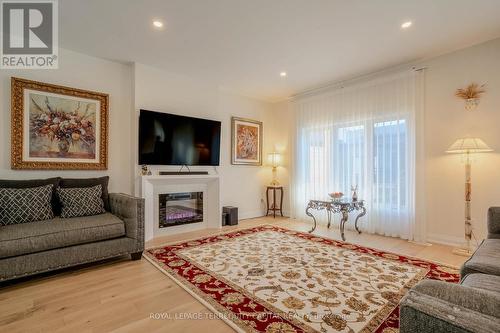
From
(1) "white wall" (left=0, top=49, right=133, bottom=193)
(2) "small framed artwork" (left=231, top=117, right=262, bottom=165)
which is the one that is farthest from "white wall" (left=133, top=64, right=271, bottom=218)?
(1) "white wall" (left=0, top=49, right=133, bottom=193)

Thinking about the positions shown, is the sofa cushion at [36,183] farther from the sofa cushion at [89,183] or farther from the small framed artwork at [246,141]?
the small framed artwork at [246,141]

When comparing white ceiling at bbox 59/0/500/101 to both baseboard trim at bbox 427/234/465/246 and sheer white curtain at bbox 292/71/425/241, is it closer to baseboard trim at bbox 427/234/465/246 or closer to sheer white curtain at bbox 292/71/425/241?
sheer white curtain at bbox 292/71/425/241

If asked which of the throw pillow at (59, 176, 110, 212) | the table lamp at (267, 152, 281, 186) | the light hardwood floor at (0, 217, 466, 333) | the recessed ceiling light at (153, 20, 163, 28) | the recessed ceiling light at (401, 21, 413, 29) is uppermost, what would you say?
the recessed ceiling light at (153, 20, 163, 28)

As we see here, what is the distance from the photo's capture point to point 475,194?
129 inches

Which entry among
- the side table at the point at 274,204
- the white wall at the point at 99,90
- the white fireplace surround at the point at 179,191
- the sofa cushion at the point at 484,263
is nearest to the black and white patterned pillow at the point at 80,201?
the white wall at the point at 99,90

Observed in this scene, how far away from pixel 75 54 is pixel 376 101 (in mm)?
4507

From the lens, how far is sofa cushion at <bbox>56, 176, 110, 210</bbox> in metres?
3.11

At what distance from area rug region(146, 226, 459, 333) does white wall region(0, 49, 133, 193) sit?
1.39m

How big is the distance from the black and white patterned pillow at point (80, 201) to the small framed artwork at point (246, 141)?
2635 mm

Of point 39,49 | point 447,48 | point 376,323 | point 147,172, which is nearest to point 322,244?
point 376,323

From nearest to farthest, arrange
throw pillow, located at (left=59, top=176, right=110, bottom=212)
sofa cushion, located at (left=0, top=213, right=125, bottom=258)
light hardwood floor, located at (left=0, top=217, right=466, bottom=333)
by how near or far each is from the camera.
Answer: light hardwood floor, located at (left=0, top=217, right=466, bottom=333) < sofa cushion, located at (left=0, top=213, right=125, bottom=258) < throw pillow, located at (left=59, top=176, right=110, bottom=212)

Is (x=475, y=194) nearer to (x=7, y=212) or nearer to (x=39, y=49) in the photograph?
(x=7, y=212)

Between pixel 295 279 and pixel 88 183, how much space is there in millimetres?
2779

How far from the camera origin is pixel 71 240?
2.49 metres
